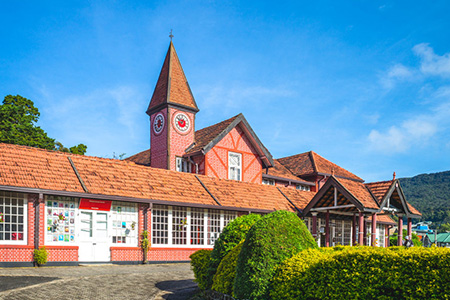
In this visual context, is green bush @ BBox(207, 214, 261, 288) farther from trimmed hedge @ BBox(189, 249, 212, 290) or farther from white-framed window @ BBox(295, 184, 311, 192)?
white-framed window @ BBox(295, 184, 311, 192)

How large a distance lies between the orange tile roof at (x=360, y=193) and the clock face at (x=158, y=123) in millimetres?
11499

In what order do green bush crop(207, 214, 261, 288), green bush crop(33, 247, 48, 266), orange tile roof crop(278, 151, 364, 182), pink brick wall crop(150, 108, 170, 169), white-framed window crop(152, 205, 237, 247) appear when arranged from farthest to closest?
orange tile roof crop(278, 151, 364, 182)
pink brick wall crop(150, 108, 170, 169)
white-framed window crop(152, 205, 237, 247)
green bush crop(33, 247, 48, 266)
green bush crop(207, 214, 261, 288)

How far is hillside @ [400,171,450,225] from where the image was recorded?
112450 mm

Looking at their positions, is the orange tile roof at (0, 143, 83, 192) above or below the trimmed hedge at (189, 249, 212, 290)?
above

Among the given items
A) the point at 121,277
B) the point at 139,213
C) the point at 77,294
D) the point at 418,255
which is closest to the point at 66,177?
the point at 139,213

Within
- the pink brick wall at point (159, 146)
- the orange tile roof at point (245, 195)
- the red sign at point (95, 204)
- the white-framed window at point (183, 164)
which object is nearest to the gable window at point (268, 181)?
the orange tile roof at point (245, 195)

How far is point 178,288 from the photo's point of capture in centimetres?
1189

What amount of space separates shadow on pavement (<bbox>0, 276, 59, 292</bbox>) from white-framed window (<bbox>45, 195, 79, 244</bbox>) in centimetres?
416

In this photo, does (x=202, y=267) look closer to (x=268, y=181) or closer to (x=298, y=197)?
(x=298, y=197)

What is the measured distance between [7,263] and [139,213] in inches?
212

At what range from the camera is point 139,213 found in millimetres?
18422

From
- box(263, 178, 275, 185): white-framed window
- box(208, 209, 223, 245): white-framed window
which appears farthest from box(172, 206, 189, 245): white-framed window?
box(263, 178, 275, 185): white-framed window

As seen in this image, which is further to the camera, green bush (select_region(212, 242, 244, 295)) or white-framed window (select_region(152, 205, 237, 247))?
white-framed window (select_region(152, 205, 237, 247))

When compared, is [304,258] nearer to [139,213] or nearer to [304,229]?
[304,229]
